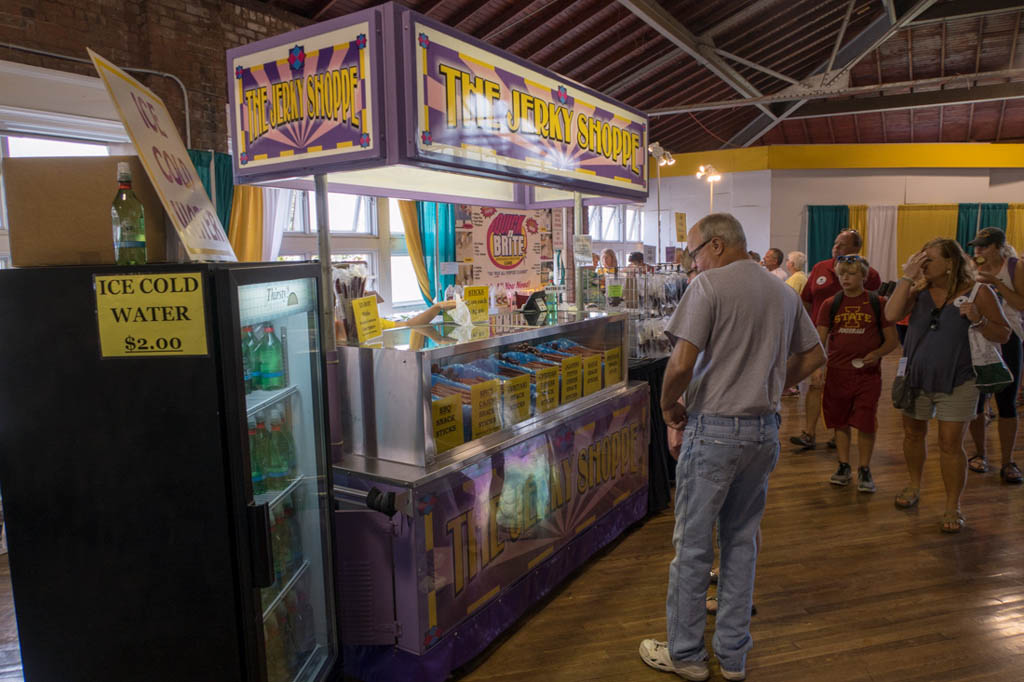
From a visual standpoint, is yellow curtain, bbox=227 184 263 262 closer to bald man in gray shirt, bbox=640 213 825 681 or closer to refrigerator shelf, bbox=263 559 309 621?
refrigerator shelf, bbox=263 559 309 621

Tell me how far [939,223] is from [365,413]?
1347 cm

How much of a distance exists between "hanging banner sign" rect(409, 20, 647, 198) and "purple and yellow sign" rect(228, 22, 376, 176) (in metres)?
0.18

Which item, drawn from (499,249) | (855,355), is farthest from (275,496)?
(499,249)

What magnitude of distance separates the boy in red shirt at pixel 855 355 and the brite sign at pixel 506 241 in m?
4.19

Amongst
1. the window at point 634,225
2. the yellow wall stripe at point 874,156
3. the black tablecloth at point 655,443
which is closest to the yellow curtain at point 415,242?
the black tablecloth at point 655,443

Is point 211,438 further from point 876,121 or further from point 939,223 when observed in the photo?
point 876,121

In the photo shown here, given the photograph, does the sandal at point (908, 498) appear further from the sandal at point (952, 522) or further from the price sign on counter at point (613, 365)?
the price sign on counter at point (613, 365)

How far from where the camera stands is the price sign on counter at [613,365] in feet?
11.9

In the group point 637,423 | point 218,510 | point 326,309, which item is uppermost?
point 326,309

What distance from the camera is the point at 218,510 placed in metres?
1.50

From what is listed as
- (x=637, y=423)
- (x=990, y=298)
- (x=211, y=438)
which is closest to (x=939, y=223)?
(x=990, y=298)

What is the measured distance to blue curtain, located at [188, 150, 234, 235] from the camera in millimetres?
5176

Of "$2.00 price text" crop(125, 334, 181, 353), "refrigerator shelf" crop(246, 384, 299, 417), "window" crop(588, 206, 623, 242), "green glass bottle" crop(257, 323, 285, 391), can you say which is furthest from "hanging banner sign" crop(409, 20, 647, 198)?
"window" crop(588, 206, 623, 242)

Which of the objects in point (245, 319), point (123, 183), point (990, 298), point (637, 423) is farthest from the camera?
point (637, 423)
